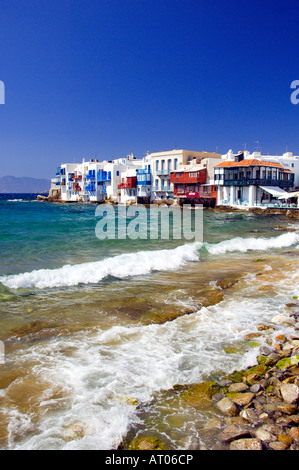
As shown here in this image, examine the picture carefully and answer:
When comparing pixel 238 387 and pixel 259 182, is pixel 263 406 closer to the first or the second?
pixel 238 387

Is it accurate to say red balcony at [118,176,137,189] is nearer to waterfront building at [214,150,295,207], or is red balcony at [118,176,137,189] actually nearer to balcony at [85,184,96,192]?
balcony at [85,184,96,192]

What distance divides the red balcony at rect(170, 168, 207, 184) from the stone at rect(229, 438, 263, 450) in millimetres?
59294

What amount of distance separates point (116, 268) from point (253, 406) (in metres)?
10.2

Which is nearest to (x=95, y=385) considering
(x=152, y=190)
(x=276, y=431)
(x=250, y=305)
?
(x=276, y=431)

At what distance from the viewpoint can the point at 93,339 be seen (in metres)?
7.18

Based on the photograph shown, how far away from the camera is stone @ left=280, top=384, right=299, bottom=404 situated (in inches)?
181

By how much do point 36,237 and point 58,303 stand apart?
52.6 ft

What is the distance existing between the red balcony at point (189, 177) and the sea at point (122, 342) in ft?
155

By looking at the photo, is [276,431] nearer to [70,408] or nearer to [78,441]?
[78,441]

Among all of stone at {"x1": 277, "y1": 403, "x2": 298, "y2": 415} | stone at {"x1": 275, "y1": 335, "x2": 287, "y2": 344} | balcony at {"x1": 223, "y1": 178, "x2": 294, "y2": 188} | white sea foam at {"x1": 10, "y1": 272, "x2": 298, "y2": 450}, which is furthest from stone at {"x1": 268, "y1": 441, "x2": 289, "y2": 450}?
balcony at {"x1": 223, "y1": 178, "x2": 294, "y2": 188}

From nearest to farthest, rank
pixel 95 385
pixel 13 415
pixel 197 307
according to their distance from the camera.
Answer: pixel 13 415 → pixel 95 385 → pixel 197 307

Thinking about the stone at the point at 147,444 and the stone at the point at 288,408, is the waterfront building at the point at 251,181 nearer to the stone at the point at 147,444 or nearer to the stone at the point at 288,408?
the stone at the point at 288,408

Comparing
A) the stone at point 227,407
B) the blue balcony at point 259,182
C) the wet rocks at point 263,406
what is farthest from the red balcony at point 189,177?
the stone at point 227,407

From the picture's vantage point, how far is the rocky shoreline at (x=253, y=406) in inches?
154
